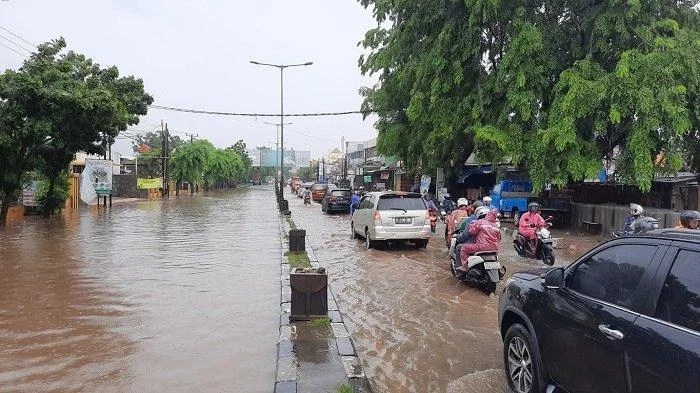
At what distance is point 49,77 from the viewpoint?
56.0ft

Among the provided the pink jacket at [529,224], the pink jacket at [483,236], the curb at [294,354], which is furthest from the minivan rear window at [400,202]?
the curb at [294,354]

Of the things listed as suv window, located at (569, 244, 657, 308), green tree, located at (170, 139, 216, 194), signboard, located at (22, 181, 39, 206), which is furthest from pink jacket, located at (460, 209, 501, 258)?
green tree, located at (170, 139, 216, 194)

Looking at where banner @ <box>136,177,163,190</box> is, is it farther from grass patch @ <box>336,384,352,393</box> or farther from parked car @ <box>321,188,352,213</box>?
grass patch @ <box>336,384,352,393</box>

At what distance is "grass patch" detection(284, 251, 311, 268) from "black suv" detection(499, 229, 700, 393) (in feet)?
21.4

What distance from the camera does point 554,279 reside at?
409cm

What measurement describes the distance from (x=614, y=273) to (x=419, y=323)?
147 inches

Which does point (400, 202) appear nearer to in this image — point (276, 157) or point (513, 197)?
point (513, 197)

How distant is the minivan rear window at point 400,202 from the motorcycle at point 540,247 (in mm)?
2882

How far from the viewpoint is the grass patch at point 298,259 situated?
35.3 feet

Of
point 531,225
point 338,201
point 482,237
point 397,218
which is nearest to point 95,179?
point 338,201

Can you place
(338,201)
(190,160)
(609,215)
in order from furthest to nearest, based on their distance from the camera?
(190,160)
(338,201)
(609,215)

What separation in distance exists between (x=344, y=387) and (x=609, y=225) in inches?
627

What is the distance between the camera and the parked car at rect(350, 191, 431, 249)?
13.9 meters

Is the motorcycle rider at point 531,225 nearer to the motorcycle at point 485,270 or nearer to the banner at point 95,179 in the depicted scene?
the motorcycle at point 485,270
